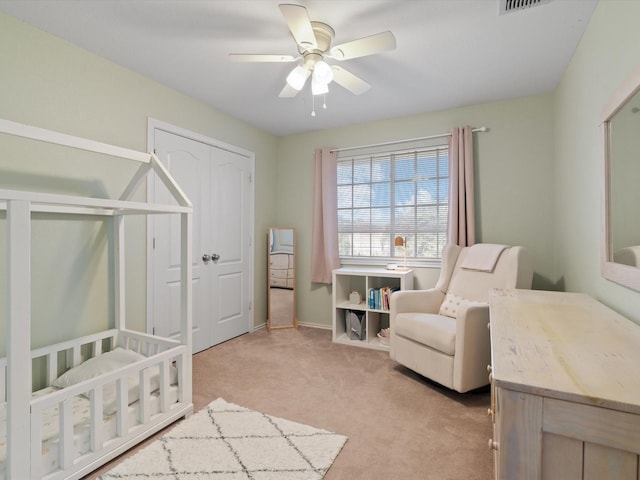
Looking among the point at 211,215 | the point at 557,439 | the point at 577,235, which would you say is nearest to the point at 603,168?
the point at 577,235

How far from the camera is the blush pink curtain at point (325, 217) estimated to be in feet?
12.7

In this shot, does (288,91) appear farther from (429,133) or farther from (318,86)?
(429,133)

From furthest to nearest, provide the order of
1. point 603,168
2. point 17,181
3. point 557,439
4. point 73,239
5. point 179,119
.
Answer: point 179,119, point 73,239, point 17,181, point 603,168, point 557,439

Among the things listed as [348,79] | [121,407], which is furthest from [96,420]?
[348,79]

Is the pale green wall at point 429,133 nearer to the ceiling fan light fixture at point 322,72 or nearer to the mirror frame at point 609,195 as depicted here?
the mirror frame at point 609,195

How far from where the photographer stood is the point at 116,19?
1.97 metres

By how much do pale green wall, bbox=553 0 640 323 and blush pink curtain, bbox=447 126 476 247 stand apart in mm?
681

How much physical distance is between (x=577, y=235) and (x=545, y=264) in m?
0.84

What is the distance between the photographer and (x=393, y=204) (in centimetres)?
370

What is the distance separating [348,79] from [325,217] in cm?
184

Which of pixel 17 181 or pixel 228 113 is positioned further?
pixel 228 113

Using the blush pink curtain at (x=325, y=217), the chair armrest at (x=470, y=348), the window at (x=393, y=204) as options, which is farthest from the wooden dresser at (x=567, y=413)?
the blush pink curtain at (x=325, y=217)

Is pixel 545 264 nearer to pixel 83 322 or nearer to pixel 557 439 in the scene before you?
pixel 557 439

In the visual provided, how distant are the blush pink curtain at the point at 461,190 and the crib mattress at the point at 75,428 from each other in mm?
2702
